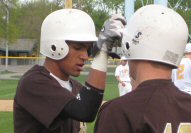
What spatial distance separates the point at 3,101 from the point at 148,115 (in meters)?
15.1

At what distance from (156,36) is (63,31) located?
107 centimetres

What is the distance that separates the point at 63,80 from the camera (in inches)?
140

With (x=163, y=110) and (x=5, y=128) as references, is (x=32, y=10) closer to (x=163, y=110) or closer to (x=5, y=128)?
(x=5, y=128)

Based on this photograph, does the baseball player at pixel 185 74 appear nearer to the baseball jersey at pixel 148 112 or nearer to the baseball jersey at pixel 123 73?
the baseball jersey at pixel 123 73

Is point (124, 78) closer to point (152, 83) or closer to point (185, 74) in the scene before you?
point (185, 74)

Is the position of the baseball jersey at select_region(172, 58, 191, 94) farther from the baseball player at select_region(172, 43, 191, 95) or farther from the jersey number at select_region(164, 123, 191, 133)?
the jersey number at select_region(164, 123, 191, 133)

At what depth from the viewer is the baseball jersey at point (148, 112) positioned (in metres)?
2.32

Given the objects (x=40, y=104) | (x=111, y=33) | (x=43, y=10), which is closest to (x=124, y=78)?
(x=40, y=104)

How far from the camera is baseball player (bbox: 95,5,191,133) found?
91.8 inches

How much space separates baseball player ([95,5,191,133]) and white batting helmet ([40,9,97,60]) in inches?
32.6

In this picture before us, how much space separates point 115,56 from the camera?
3.06 meters

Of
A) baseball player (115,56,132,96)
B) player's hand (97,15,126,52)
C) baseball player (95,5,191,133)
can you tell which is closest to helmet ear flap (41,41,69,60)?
player's hand (97,15,126,52)

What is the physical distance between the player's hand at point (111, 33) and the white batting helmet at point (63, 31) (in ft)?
1.78

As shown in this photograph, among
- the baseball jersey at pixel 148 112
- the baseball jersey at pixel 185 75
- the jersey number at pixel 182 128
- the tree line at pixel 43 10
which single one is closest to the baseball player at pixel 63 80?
the baseball jersey at pixel 148 112
